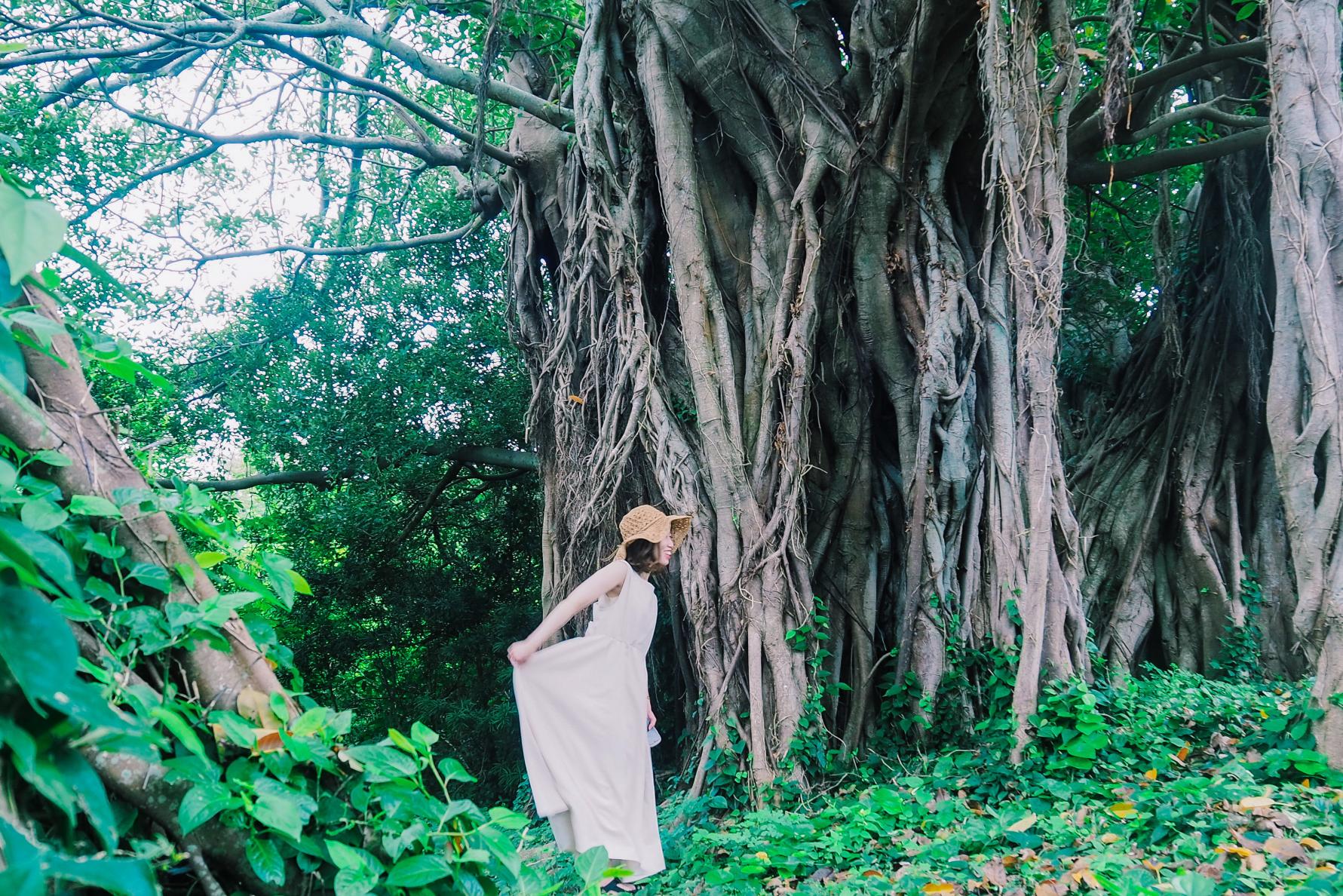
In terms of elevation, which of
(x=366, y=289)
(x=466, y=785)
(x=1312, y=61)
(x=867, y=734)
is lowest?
(x=466, y=785)

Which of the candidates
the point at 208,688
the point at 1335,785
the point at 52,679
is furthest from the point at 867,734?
the point at 52,679

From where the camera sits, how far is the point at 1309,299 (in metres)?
2.96

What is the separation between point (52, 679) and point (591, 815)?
2.60m

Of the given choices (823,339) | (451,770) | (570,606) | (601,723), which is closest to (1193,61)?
(823,339)

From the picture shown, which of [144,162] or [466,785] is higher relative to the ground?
[144,162]

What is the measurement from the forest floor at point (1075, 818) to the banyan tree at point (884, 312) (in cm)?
20

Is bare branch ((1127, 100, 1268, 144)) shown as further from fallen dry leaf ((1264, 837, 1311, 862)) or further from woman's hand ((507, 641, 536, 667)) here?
woman's hand ((507, 641, 536, 667))

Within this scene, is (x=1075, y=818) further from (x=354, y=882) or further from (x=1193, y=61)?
(x=1193, y=61)

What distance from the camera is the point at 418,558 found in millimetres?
8195

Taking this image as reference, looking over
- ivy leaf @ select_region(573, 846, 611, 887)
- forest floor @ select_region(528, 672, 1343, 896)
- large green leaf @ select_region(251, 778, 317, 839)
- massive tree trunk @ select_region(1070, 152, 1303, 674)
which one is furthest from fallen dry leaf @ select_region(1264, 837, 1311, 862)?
massive tree trunk @ select_region(1070, 152, 1303, 674)

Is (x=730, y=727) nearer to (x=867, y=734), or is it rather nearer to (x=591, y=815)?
(x=867, y=734)

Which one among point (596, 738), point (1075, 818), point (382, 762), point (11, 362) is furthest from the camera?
point (596, 738)

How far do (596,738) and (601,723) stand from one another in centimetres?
6

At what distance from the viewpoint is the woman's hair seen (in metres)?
3.39
